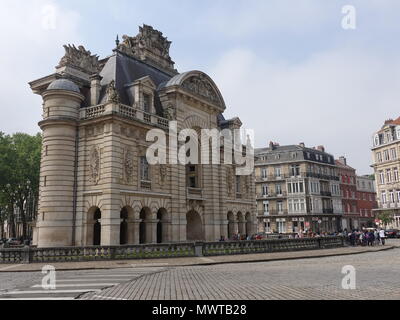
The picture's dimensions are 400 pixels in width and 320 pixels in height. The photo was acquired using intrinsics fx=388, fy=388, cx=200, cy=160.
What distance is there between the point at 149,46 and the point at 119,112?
14.4 meters

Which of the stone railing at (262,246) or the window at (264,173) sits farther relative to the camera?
the window at (264,173)

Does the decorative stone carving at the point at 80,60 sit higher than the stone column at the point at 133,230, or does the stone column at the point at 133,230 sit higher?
the decorative stone carving at the point at 80,60

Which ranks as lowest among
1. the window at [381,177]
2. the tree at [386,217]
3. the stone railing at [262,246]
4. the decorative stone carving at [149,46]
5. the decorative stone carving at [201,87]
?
the stone railing at [262,246]

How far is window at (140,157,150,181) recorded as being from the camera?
31.2m

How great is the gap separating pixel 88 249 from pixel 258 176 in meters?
54.2

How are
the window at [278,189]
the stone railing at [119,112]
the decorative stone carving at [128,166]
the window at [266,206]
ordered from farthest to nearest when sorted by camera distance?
1. the window at [266,206]
2. the window at [278,189]
3. the decorative stone carving at [128,166]
4. the stone railing at [119,112]

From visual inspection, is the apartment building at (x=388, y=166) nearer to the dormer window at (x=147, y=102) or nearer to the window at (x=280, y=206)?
the window at (x=280, y=206)

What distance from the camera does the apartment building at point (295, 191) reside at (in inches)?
2736

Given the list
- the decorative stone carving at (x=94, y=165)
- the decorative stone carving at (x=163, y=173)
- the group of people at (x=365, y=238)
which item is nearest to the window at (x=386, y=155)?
the group of people at (x=365, y=238)

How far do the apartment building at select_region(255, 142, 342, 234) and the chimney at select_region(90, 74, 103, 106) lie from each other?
46978mm

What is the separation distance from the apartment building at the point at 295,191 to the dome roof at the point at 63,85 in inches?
1918

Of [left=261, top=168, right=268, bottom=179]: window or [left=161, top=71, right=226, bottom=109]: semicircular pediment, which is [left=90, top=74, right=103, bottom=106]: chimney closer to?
[left=161, top=71, right=226, bottom=109]: semicircular pediment

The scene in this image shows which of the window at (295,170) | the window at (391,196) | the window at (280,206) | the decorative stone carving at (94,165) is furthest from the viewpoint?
the window at (280,206)

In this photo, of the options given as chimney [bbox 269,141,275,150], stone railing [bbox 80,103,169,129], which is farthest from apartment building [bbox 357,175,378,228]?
stone railing [bbox 80,103,169,129]
